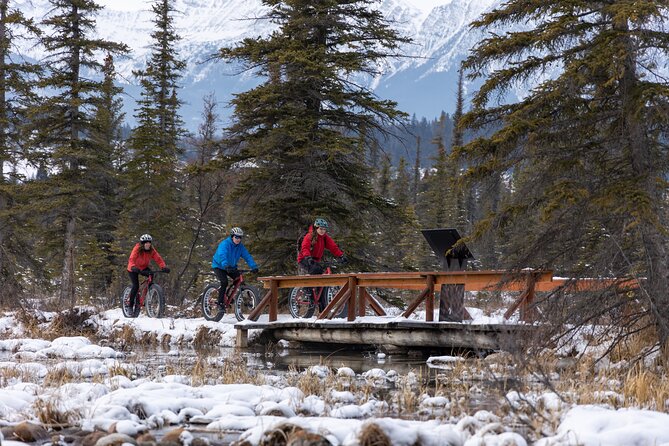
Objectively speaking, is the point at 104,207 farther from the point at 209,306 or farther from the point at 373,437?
the point at 373,437

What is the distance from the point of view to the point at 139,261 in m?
20.8

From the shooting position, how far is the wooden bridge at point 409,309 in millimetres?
12656

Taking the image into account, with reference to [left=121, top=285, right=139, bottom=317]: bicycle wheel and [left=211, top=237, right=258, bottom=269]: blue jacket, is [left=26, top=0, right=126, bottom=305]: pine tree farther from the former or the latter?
[left=211, top=237, right=258, bottom=269]: blue jacket

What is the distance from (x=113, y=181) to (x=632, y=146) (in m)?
30.7

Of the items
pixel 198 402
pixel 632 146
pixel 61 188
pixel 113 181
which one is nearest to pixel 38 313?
pixel 61 188

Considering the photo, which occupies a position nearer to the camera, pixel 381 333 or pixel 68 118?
pixel 381 333

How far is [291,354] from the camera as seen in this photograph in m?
16.5

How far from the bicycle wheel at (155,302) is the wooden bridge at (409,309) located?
2959 millimetres

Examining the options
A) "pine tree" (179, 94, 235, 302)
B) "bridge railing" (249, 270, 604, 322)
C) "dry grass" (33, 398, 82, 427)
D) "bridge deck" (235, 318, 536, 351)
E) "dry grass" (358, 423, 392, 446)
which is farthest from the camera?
"pine tree" (179, 94, 235, 302)

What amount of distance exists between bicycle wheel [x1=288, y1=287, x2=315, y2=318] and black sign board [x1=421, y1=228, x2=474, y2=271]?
188 inches

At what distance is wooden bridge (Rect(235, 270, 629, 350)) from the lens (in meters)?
12.7

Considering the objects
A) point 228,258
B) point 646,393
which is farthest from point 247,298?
point 646,393

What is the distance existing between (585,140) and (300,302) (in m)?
8.98

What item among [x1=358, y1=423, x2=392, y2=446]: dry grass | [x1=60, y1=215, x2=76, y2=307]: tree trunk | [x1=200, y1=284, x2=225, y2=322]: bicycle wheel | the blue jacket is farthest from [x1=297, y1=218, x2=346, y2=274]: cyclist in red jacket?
[x1=358, y1=423, x2=392, y2=446]: dry grass
